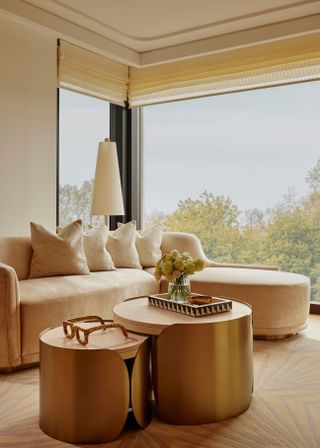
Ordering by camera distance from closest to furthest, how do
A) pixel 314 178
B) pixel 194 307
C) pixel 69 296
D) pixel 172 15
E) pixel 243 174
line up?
pixel 194 307, pixel 69 296, pixel 172 15, pixel 314 178, pixel 243 174

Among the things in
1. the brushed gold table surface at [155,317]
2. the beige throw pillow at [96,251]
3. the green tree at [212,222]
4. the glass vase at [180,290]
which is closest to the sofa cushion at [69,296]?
the beige throw pillow at [96,251]

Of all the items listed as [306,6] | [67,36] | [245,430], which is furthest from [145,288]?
[306,6]

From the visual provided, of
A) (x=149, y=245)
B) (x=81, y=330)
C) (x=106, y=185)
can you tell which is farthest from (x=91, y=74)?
(x=81, y=330)

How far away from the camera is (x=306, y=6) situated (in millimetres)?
4285

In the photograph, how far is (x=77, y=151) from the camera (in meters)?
5.43

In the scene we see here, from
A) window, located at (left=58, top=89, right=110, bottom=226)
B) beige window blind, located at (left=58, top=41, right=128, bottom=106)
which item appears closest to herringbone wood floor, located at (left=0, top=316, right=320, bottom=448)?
window, located at (left=58, top=89, right=110, bottom=226)

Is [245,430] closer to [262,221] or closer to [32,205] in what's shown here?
[32,205]

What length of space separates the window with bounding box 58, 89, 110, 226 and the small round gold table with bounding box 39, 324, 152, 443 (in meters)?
2.99

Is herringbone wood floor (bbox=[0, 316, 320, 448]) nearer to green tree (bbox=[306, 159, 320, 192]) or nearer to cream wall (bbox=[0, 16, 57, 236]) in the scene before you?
cream wall (bbox=[0, 16, 57, 236])

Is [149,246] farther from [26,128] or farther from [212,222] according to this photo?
[26,128]

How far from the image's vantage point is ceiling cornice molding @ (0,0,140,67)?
4.20 meters

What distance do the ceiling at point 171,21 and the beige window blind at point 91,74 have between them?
258 mm

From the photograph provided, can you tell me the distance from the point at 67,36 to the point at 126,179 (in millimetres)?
1870

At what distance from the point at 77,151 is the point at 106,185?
0.72 m
